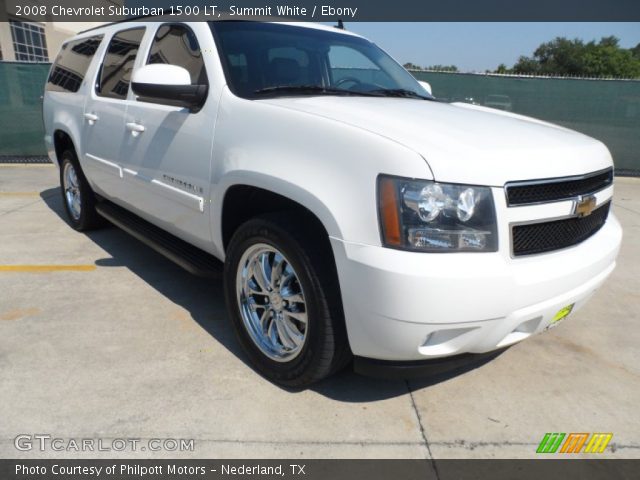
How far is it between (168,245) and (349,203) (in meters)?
1.92

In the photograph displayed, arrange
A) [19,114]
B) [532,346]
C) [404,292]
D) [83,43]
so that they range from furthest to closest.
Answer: [19,114] → [83,43] → [532,346] → [404,292]

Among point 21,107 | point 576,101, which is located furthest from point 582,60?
point 21,107

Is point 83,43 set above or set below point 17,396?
above

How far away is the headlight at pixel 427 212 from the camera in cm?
198

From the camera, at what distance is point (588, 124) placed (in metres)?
10.1

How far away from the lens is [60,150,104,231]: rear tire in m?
4.92

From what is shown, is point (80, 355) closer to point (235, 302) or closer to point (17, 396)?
point (17, 396)

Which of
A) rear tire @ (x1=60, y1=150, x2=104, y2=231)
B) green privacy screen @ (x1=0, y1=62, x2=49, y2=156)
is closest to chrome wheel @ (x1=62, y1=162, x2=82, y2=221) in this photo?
rear tire @ (x1=60, y1=150, x2=104, y2=231)

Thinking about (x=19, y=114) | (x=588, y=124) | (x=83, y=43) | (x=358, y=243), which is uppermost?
(x=83, y=43)

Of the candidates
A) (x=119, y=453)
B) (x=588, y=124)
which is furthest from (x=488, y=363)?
(x=588, y=124)

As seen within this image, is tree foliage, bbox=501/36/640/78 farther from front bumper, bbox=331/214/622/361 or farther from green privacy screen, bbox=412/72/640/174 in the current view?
front bumper, bbox=331/214/622/361

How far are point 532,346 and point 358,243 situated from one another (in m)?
1.80
